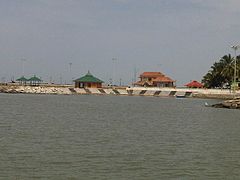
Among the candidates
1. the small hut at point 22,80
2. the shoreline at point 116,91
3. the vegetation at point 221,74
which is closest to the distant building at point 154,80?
the shoreline at point 116,91

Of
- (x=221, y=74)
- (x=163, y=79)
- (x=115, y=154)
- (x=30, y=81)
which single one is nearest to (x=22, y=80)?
(x=30, y=81)

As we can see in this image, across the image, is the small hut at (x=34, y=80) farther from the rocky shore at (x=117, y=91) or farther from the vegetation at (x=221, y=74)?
the vegetation at (x=221, y=74)

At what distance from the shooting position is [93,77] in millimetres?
160250

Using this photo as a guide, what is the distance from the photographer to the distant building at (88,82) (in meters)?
158

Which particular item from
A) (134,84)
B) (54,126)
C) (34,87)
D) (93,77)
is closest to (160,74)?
(134,84)

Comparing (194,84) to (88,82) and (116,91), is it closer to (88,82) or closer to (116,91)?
(116,91)

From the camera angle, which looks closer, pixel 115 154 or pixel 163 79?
pixel 115 154

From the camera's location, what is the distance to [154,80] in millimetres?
160500

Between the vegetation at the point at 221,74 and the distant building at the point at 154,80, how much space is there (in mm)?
21744

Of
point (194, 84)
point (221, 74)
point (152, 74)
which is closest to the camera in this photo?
point (221, 74)

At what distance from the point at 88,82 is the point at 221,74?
1881 inches

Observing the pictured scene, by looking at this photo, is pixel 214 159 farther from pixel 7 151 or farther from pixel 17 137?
pixel 17 137

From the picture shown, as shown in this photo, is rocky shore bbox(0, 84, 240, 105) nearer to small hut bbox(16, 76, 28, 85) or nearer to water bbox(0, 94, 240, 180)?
small hut bbox(16, 76, 28, 85)

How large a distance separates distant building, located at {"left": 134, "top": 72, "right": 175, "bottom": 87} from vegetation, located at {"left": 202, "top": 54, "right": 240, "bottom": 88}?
21744mm
